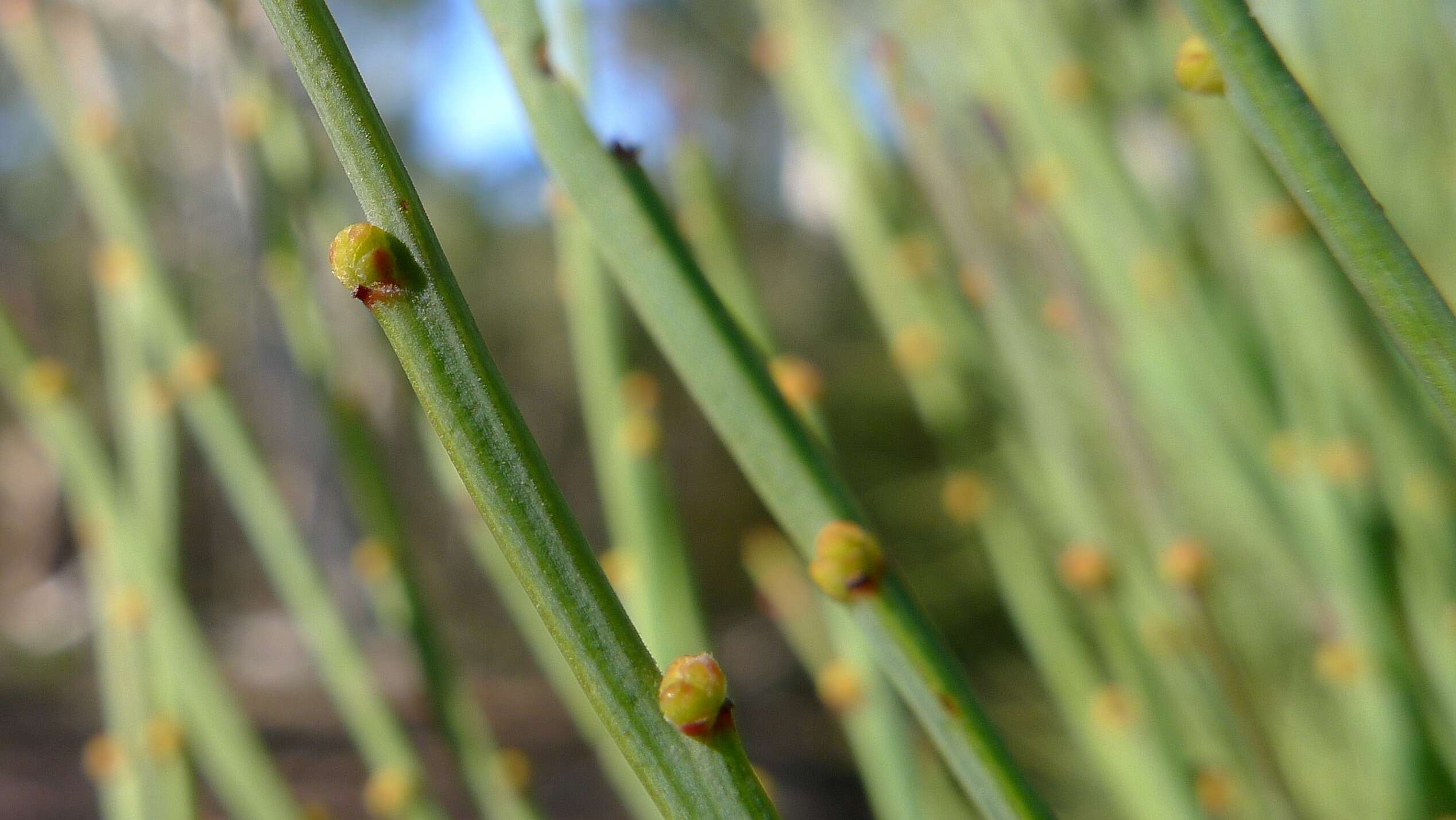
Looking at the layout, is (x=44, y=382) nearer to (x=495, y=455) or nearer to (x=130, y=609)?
(x=130, y=609)

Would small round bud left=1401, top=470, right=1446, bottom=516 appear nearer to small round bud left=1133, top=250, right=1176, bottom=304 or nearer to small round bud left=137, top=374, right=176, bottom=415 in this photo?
small round bud left=1133, top=250, right=1176, bottom=304

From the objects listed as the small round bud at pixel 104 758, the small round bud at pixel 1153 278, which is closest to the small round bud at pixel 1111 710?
the small round bud at pixel 1153 278

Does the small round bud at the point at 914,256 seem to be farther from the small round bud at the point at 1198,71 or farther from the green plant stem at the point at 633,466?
the small round bud at the point at 1198,71

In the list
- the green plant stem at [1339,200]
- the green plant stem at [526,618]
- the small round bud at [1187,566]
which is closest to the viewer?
the green plant stem at [1339,200]

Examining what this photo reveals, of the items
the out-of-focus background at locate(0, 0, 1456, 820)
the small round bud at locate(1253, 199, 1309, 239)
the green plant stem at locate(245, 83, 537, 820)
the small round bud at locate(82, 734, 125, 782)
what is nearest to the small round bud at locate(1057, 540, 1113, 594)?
the out-of-focus background at locate(0, 0, 1456, 820)

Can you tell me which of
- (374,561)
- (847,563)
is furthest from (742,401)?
(374,561)

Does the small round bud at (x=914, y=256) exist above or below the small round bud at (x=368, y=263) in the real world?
below
